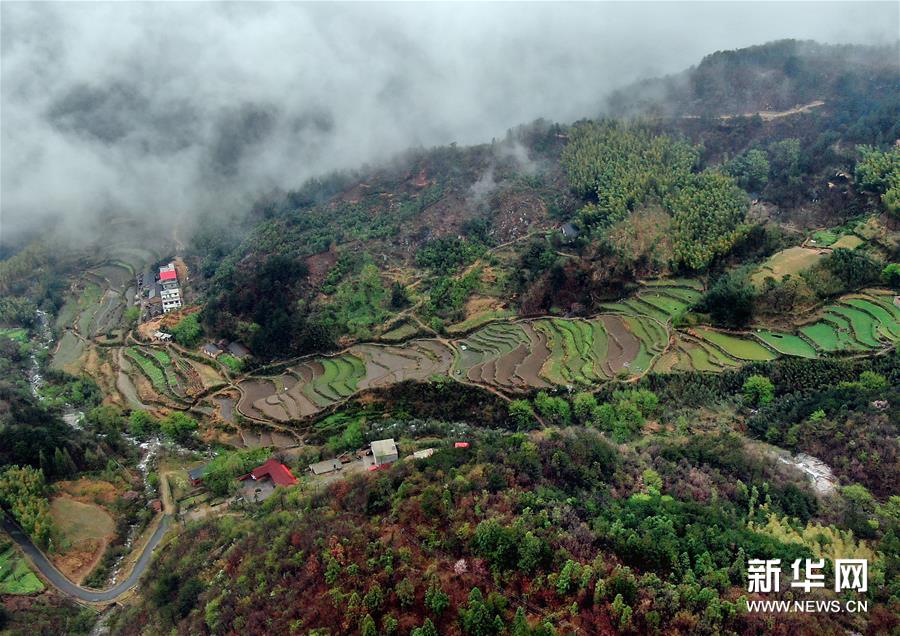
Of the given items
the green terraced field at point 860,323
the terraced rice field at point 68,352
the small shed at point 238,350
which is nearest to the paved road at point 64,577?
the small shed at point 238,350

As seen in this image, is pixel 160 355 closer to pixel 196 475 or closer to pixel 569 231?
pixel 196 475

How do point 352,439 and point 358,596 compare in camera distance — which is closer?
point 358,596

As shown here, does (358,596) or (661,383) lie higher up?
(358,596)

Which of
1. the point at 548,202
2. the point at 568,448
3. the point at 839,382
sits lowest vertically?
the point at 839,382

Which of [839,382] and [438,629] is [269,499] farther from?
[839,382]

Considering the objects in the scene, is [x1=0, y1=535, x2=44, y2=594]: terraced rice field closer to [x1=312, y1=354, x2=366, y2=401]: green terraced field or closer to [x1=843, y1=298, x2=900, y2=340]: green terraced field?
[x1=312, y1=354, x2=366, y2=401]: green terraced field

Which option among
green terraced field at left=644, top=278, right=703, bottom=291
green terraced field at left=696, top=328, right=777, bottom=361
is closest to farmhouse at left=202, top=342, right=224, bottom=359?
green terraced field at left=644, top=278, right=703, bottom=291

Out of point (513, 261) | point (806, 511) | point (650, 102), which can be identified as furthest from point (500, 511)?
point (650, 102)
